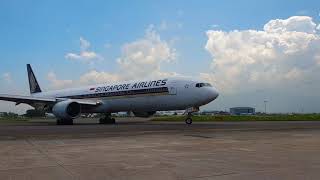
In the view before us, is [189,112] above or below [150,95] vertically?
below

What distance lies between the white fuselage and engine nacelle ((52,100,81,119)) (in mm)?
2352

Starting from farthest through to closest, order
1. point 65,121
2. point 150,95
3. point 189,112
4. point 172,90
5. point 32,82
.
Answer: point 32,82, point 65,121, point 150,95, point 172,90, point 189,112

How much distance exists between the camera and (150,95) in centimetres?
3459

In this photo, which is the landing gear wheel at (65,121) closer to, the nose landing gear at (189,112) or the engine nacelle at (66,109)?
the engine nacelle at (66,109)

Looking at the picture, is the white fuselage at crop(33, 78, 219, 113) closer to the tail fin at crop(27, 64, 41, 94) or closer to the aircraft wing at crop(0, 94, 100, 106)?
the aircraft wing at crop(0, 94, 100, 106)

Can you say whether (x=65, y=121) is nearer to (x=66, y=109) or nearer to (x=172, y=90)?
(x=66, y=109)

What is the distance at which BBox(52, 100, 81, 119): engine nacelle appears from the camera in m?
35.0

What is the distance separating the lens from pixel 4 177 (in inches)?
285

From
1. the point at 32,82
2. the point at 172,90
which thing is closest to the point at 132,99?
the point at 172,90

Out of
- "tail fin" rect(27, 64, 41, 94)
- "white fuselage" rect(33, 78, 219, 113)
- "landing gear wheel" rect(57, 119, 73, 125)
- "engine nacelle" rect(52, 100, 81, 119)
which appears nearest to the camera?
"white fuselage" rect(33, 78, 219, 113)

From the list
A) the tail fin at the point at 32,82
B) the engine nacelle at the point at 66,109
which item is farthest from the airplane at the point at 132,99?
the tail fin at the point at 32,82

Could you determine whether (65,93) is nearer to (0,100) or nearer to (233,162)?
(0,100)

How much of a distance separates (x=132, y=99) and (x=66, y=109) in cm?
592

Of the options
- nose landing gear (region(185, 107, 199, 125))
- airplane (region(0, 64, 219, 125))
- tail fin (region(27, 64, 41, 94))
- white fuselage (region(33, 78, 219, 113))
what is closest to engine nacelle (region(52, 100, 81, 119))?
airplane (region(0, 64, 219, 125))
